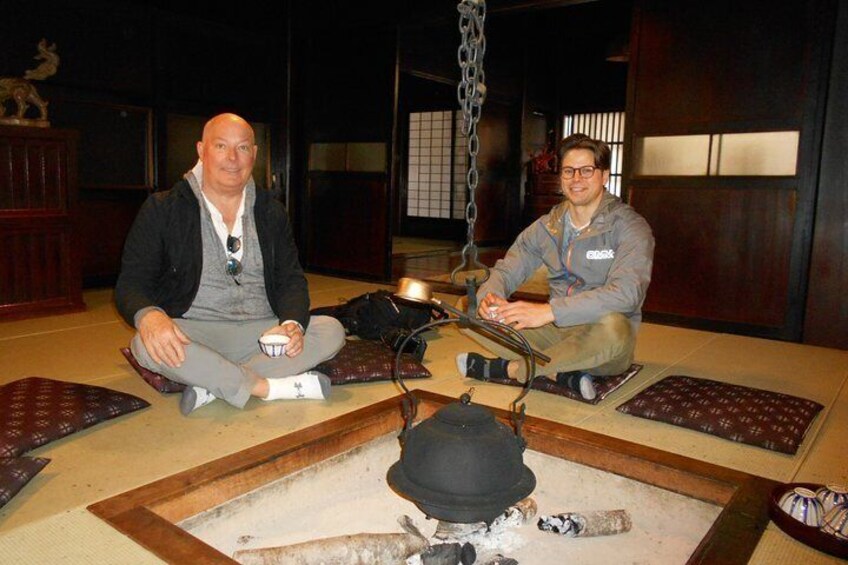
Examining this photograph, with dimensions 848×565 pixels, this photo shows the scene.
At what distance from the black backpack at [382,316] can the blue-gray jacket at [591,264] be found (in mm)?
709

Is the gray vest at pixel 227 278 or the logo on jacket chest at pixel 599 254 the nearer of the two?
the gray vest at pixel 227 278

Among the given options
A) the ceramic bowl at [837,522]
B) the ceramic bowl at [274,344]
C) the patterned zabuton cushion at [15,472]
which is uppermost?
the ceramic bowl at [274,344]

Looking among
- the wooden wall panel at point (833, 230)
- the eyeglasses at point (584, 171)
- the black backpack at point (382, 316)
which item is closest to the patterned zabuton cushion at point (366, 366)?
the black backpack at point (382, 316)

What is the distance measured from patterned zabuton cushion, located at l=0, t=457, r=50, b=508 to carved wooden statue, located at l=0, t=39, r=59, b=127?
299cm

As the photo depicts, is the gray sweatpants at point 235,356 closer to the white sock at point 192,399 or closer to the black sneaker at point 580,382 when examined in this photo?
the white sock at point 192,399

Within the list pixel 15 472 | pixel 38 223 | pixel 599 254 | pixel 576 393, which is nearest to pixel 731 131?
pixel 599 254

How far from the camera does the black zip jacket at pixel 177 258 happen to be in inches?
93.0

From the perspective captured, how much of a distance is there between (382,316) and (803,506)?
7.35 ft

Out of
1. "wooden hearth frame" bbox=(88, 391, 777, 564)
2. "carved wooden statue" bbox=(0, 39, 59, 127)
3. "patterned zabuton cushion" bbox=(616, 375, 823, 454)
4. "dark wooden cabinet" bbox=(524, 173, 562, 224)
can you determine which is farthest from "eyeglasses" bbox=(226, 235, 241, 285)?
"dark wooden cabinet" bbox=(524, 173, 562, 224)

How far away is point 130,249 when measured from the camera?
238cm

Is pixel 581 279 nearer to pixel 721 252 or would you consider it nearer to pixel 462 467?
pixel 462 467

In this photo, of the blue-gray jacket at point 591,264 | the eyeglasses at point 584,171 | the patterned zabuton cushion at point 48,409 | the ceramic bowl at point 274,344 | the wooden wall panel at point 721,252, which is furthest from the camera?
the wooden wall panel at point 721,252

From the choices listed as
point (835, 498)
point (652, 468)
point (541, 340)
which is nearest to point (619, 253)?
point (541, 340)

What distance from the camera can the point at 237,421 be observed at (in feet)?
7.54
